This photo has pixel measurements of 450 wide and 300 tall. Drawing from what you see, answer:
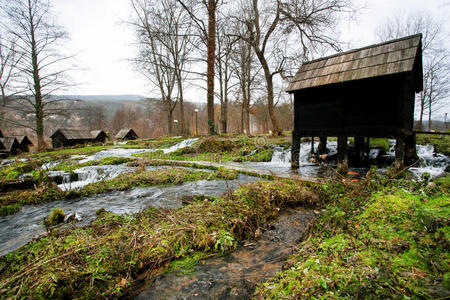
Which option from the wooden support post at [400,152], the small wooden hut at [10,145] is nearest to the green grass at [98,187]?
the wooden support post at [400,152]

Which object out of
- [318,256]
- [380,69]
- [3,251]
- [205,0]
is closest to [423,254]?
[318,256]

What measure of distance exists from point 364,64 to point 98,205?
8502 millimetres

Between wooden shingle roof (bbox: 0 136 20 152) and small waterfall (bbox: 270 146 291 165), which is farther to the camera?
wooden shingle roof (bbox: 0 136 20 152)

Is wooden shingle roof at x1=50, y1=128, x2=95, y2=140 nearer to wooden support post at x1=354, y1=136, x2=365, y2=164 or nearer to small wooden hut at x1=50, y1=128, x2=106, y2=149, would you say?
small wooden hut at x1=50, y1=128, x2=106, y2=149

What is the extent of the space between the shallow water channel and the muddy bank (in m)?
1.26

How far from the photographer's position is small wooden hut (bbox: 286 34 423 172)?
5703mm

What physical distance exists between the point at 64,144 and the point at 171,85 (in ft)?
56.4

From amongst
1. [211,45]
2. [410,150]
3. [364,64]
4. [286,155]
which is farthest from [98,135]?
[410,150]

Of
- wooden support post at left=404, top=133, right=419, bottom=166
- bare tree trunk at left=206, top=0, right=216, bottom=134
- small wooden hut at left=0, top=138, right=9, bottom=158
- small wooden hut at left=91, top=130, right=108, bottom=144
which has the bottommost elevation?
small wooden hut at left=0, top=138, right=9, bottom=158

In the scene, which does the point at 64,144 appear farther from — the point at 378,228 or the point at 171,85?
the point at 378,228

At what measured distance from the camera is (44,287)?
5.56ft

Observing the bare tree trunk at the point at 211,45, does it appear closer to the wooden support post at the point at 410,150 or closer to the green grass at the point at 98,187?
the green grass at the point at 98,187

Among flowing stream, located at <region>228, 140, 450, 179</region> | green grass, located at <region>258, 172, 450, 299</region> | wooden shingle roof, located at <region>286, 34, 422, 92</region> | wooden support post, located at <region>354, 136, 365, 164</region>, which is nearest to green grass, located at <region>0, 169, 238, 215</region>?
green grass, located at <region>258, 172, 450, 299</region>

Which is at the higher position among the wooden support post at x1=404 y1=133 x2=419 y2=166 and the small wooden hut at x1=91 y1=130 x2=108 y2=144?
the small wooden hut at x1=91 y1=130 x2=108 y2=144
